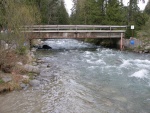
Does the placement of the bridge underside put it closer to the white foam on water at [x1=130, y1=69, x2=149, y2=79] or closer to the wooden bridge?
the wooden bridge

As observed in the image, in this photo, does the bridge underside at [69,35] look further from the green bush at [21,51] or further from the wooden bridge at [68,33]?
the green bush at [21,51]

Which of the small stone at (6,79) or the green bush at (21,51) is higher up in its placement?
the green bush at (21,51)

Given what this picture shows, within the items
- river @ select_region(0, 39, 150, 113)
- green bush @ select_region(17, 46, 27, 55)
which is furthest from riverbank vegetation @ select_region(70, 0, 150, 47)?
green bush @ select_region(17, 46, 27, 55)

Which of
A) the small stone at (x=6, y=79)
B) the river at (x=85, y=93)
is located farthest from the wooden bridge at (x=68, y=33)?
the small stone at (x=6, y=79)

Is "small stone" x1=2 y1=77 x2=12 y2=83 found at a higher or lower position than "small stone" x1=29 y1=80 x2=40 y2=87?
higher

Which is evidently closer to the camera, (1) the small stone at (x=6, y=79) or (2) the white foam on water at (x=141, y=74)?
(1) the small stone at (x=6, y=79)

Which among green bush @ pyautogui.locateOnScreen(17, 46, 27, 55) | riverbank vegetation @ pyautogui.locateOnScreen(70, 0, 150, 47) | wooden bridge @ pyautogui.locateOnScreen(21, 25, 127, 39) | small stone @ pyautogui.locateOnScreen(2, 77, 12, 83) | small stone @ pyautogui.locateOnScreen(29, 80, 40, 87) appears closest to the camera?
small stone @ pyautogui.locateOnScreen(2, 77, 12, 83)

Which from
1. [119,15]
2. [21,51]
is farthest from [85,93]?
[119,15]

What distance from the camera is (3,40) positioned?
1109 cm

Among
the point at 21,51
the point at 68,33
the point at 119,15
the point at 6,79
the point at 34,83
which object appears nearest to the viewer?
the point at 6,79

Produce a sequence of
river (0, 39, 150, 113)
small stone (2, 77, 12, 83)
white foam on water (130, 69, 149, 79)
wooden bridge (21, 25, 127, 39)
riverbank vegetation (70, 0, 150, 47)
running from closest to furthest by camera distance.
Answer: river (0, 39, 150, 113)
small stone (2, 77, 12, 83)
white foam on water (130, 69, 149, 79)
wooden bridge (21, 25, 127, 39)
riverbank vegetation (70, 0, 150, 47)

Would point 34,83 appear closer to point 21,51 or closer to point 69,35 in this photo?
point 21,51

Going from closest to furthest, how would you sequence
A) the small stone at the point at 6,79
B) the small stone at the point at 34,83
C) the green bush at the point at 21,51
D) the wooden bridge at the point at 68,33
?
the small stone at the point at 6,79 < the small stone at the point at 34,83 < the green bush at the point at 21,51 < the wooden bridge at the point at 68,33

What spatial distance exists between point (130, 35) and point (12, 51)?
17.8m
